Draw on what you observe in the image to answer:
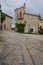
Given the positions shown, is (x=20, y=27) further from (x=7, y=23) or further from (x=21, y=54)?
(x=21, y=54)

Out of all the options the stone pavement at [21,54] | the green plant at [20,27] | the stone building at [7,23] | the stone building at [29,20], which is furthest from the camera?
the stone building at [7,23]

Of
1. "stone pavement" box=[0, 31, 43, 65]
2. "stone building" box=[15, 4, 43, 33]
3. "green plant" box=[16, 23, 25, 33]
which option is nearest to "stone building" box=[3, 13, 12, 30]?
"stone building" box=[15, 4, 43, 33]

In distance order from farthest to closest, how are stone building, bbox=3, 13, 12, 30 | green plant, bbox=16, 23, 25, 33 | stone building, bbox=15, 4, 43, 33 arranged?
stone building, bbox=3, 13, 12, 30 < stone building, bbox=15, 4, 43, 33 < green plant, bbox=16, 23, 25, 33

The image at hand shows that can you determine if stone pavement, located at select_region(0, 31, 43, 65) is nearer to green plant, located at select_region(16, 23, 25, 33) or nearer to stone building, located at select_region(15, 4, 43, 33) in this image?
green plant, located at select_region(16, 23, 25, 33)

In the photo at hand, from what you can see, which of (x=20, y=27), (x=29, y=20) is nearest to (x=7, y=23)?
(x=29, y=20)

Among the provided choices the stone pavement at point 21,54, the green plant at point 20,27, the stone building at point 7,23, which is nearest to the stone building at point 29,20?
the green plant at point 20,27

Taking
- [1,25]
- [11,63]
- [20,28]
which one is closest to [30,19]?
[20,28]

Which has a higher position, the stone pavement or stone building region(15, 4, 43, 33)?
stone building region(15, 4, 43, 33)

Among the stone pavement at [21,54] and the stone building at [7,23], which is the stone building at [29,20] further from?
the stone pavement at [21,54]

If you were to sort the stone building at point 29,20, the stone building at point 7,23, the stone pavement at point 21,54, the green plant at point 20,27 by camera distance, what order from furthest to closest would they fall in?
1. the stone building at point 7,23
2. the stone building at point 29,20
3. the green plant at point 20,27
4. the stone pavement at point 21,54

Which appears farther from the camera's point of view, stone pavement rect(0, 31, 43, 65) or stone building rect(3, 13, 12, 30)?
stone building rect(3, 13, 12, 30)

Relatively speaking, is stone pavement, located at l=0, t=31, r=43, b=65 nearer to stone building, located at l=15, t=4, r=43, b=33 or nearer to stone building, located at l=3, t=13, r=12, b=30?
stone building, located at l=15, t=4, r=43, b=33

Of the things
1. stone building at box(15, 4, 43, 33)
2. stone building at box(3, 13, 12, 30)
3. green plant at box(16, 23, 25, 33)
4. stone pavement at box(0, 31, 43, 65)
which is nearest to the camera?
stone pavement at box(0, 31, 43, 65)

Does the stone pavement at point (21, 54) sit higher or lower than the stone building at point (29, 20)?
lower
